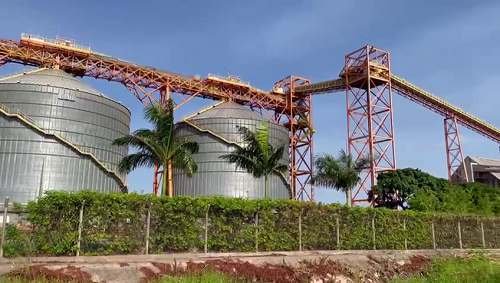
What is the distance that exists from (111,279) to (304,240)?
36.6 feet

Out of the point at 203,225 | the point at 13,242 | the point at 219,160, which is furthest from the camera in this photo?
the point at 219,160

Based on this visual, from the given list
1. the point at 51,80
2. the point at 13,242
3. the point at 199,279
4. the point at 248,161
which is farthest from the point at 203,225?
the point at 51,80

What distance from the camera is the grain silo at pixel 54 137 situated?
3688 cm

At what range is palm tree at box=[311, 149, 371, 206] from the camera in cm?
3412

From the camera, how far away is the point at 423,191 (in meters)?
45.2

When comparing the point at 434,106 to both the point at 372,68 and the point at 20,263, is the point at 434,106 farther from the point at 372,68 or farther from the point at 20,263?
the point at 20,263

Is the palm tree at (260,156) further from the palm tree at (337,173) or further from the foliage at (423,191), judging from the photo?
the foliage at (423,191)

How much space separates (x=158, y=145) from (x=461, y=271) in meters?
15.9

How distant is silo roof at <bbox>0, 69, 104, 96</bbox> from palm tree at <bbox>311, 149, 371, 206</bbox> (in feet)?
75.8

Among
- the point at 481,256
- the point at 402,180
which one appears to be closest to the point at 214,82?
the point at 402,180

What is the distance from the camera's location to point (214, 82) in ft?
183

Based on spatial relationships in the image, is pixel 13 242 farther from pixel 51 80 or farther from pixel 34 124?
pixel 51 80

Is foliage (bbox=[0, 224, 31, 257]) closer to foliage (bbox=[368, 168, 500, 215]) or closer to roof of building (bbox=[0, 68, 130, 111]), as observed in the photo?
roof of building (bbox=[0, 68, 130, 111])

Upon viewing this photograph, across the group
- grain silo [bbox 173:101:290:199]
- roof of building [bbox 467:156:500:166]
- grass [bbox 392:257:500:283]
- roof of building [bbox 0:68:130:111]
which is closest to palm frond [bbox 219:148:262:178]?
grass [bbox 392:257:500:283]
